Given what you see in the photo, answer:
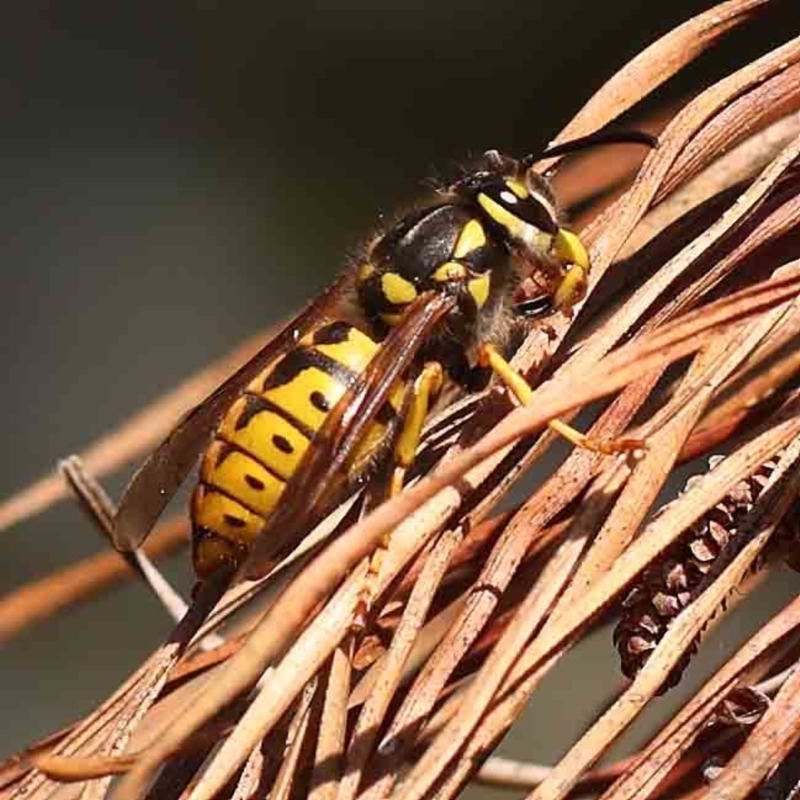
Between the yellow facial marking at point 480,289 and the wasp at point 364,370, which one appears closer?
the wasp at point 364,370

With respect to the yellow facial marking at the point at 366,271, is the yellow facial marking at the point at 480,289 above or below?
below

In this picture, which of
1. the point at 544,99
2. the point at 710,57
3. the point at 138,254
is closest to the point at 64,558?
the point at 138,254

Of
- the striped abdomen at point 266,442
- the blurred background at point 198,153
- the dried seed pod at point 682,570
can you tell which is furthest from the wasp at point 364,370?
the blurred background at point 198,153

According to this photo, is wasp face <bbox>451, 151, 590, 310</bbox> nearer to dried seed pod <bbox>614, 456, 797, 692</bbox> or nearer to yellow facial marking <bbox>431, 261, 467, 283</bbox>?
yellow facial marking <bbox>431, 261, 467, 283</bbox>

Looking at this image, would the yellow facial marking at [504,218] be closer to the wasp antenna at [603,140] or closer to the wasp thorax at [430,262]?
the wasp thorax at [430,262]

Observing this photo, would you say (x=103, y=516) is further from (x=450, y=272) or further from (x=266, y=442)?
(x=450, y=272)

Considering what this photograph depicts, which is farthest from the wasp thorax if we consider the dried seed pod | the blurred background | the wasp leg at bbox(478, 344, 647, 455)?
the blurred background
